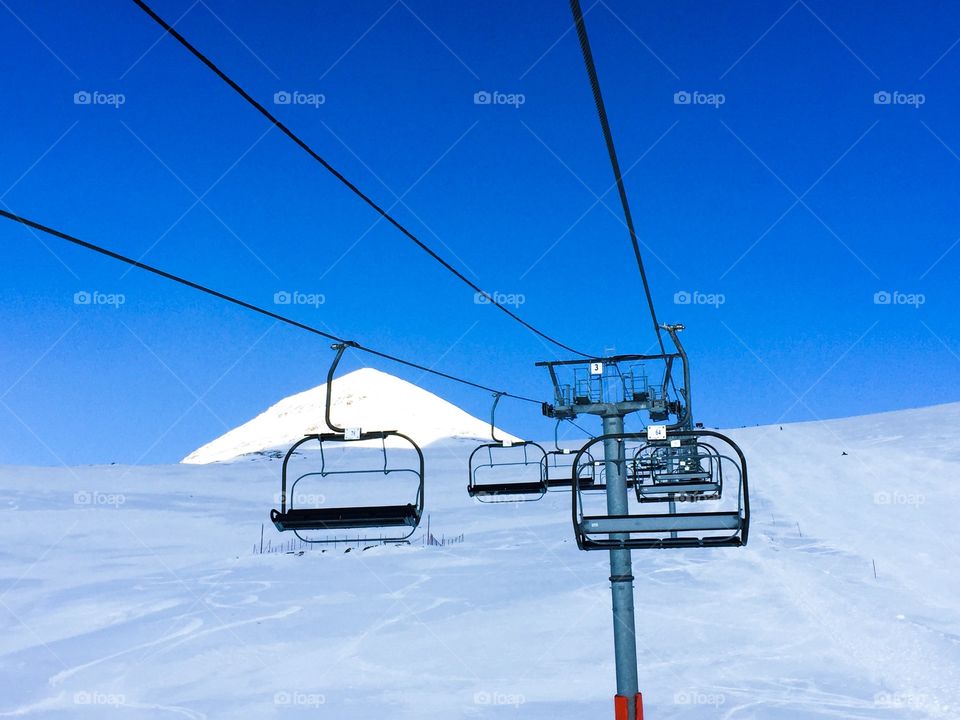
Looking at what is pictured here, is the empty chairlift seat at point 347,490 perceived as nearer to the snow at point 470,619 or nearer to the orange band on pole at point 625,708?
the snow at point 470,619

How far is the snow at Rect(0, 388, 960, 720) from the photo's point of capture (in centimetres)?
1466

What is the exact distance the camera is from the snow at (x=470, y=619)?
14656mm

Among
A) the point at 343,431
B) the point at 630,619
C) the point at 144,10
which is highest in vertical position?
the point at 144,10

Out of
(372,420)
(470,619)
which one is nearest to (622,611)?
(470,619)

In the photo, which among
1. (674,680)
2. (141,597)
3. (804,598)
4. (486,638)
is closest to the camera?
(674,680)

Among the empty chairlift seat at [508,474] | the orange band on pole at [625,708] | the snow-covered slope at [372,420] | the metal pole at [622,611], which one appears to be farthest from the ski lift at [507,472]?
the snow-covered slope at [372,420]

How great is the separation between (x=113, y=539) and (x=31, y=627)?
39.4ft

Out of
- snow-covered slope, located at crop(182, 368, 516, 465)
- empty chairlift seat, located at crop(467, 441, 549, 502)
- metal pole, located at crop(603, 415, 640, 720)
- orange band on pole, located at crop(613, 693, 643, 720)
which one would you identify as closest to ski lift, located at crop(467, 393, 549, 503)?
empty chairlift seat, located at crop(467, 441, 549, 502)

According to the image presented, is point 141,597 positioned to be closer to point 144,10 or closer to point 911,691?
point 911,691

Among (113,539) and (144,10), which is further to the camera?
(113,539)

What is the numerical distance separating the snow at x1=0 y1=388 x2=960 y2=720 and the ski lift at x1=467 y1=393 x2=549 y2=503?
133 inches

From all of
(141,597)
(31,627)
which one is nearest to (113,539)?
(141,597)

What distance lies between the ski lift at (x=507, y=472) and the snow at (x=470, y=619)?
3.37 metres

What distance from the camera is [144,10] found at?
→ 412 cm
